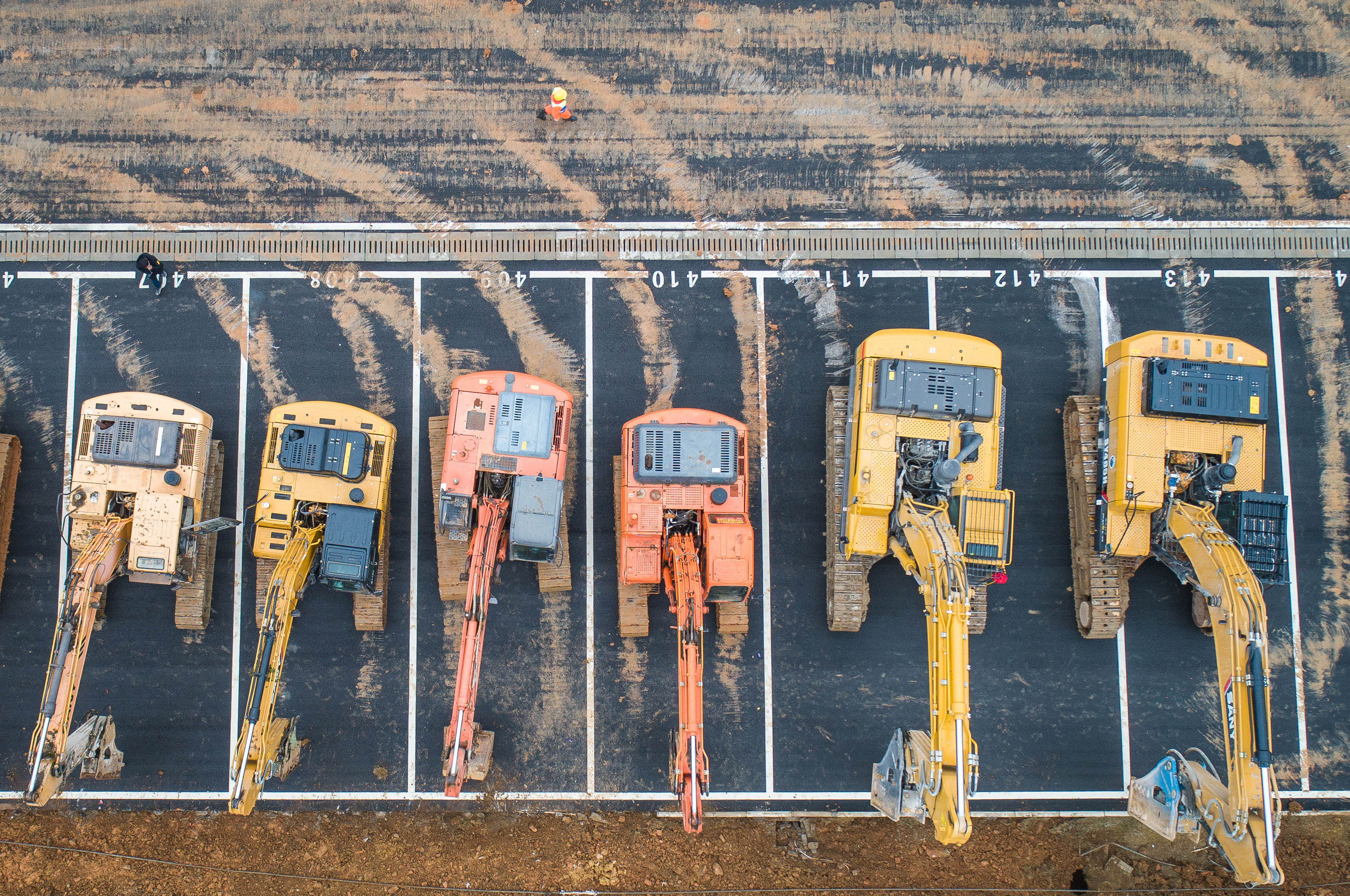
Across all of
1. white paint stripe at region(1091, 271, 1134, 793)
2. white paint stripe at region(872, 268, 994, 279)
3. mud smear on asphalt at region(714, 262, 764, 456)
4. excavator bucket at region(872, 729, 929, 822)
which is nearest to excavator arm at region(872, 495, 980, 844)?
excavator bucket at region(872, 729, 929, 822)

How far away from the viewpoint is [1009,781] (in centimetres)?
1855

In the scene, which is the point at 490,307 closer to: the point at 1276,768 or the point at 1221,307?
the point at 1221,307

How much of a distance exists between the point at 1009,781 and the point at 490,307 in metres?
16.0

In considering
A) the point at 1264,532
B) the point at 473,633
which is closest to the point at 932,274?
the point at 1264,532

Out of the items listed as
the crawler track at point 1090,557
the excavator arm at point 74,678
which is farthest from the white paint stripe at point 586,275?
the crawler track at point 1090,557

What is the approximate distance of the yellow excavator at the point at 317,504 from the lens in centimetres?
1681

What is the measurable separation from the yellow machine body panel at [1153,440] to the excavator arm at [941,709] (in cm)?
404

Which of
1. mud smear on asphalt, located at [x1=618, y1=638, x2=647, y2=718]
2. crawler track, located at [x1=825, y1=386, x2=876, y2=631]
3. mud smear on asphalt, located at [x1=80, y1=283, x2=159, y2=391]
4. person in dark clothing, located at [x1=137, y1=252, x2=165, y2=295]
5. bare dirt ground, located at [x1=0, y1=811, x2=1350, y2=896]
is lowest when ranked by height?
bare dirt ground, located at [x1=0, y1=811, x2=1350, y2=896]

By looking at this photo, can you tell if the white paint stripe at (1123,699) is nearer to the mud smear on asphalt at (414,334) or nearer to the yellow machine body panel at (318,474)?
the mud smear on asphalt at (414,334)

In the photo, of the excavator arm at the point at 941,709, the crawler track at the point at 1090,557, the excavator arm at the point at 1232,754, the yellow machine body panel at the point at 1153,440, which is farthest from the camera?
the crawler track at the point at 1090,557

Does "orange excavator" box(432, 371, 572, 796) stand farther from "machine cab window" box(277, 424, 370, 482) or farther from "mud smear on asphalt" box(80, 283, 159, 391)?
"mud smear on asphalt" box(80, 283, 159, 391)

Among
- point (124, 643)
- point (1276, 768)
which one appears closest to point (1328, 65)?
point (1276, 768)

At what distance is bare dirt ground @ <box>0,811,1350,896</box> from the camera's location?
18.3 metres

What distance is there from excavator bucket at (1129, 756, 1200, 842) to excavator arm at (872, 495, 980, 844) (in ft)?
13.3
